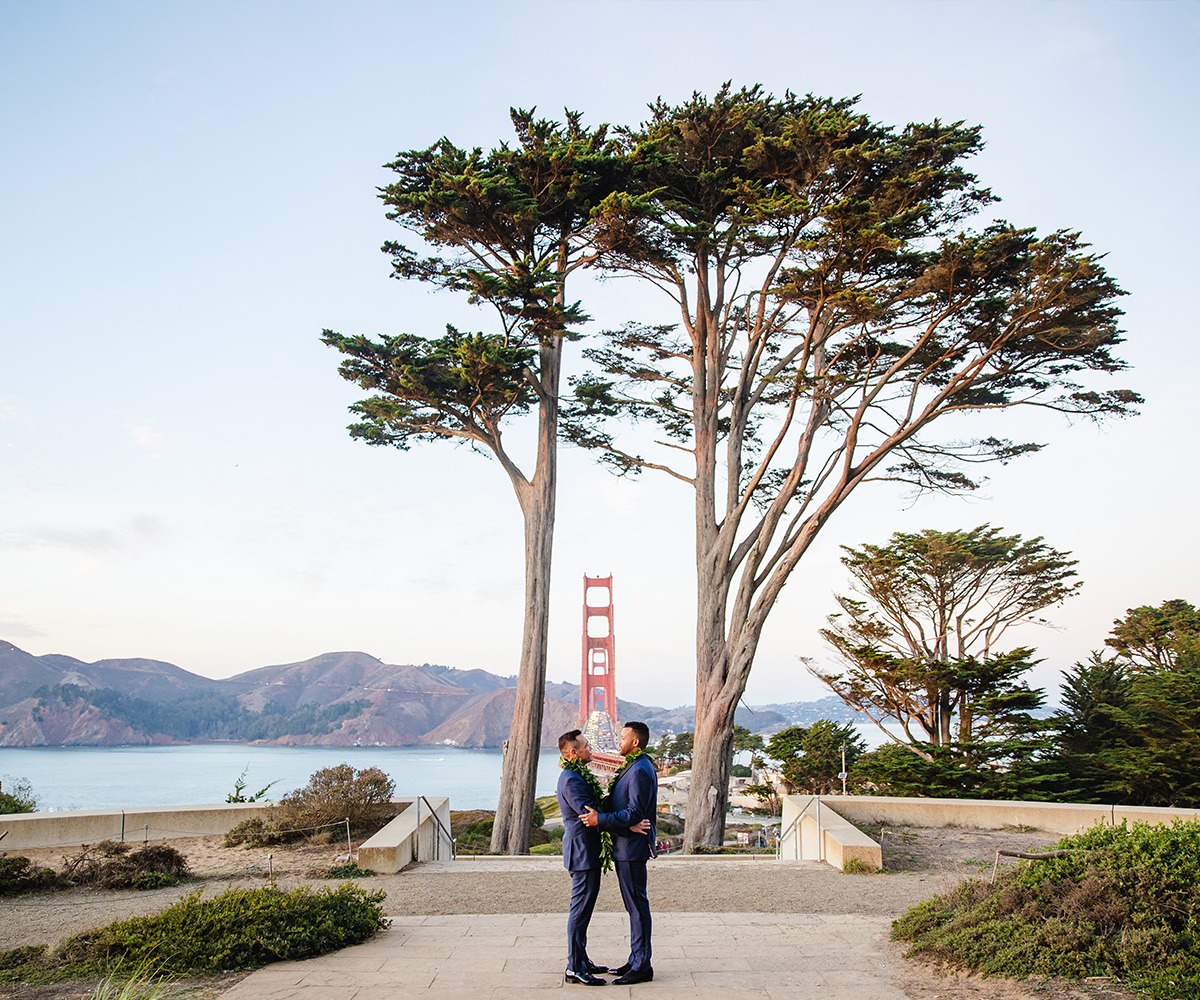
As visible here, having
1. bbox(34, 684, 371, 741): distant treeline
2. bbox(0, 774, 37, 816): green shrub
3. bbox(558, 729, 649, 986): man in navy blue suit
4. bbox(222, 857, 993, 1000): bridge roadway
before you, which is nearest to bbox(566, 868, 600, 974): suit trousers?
bbox(558, 729, 649, 986): man in navy blue suit

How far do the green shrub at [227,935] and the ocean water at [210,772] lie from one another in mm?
12327

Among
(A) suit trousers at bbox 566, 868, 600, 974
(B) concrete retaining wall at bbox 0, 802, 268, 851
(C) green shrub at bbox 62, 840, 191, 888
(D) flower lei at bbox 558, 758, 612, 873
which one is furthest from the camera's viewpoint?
(B) concrete retaining wall at bbox 0, 802, 268, 851

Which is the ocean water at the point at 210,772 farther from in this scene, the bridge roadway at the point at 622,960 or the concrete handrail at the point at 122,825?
the bridge roadway at the point at 622,960

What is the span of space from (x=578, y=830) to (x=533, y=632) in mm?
8940

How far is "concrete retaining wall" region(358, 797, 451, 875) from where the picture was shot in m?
6.96

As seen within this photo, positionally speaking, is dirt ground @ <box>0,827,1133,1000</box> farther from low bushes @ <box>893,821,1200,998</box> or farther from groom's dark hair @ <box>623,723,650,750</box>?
groom's dark hair @ <box>623,723,650,750</box>

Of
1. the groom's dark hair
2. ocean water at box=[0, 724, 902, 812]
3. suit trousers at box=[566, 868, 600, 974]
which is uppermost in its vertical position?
the groom's dark hair

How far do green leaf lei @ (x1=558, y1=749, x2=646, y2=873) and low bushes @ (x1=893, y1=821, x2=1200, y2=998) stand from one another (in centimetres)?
157

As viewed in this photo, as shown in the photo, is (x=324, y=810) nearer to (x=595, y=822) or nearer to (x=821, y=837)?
(x=821, y=837)

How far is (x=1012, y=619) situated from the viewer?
17.5 meters

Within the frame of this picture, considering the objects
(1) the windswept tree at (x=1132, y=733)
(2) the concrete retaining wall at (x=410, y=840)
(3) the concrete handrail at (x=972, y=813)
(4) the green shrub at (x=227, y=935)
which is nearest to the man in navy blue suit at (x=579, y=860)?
(4) the green shrub at (x=227, y=935)

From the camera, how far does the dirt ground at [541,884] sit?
5566 millimetres

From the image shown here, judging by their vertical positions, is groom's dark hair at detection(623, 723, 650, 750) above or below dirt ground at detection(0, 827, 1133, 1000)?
above

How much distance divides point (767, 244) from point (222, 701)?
374 feet
